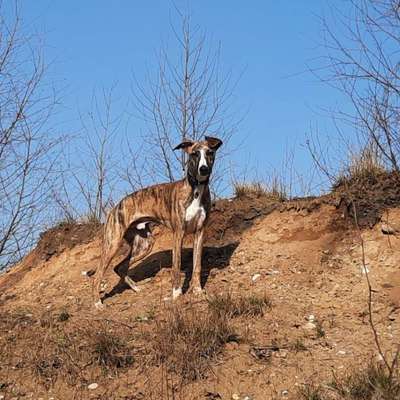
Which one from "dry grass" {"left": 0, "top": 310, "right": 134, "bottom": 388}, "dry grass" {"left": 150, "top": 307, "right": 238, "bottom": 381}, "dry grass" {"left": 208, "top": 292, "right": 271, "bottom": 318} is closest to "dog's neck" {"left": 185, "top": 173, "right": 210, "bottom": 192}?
"dry grass" {"left": 208, "top": 292, "right": 271, "bottom": 318}

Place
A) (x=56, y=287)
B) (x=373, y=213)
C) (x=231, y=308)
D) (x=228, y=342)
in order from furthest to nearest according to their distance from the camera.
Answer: (x=56, y=287), (x=373, y=213), (x=231, y=308), (x=228, y=342)

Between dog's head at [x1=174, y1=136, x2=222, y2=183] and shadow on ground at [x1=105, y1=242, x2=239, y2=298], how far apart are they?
5.82ft

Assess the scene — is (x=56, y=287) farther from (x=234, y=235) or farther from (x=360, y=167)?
(x=360, y=167)

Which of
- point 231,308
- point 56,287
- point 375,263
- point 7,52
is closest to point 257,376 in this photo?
point 231,308

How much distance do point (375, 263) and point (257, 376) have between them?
10.1 feet

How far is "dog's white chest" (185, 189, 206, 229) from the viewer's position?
9867 mm

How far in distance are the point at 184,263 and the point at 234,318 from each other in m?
2.99

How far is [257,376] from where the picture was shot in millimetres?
7242

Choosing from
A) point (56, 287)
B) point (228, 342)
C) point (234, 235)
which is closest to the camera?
point (228, 342)

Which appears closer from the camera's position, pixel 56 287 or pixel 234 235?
pixel 234 235

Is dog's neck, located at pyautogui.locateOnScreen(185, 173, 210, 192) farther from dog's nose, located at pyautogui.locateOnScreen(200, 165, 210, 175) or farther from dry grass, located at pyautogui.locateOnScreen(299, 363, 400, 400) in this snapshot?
dry grass, located at pyautogui.locateOnScreen(299, 363, 400, 400)

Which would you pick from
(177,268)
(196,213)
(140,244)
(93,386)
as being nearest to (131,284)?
(140,244)

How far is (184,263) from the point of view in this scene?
11.3m

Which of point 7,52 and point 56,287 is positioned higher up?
point 7,52
